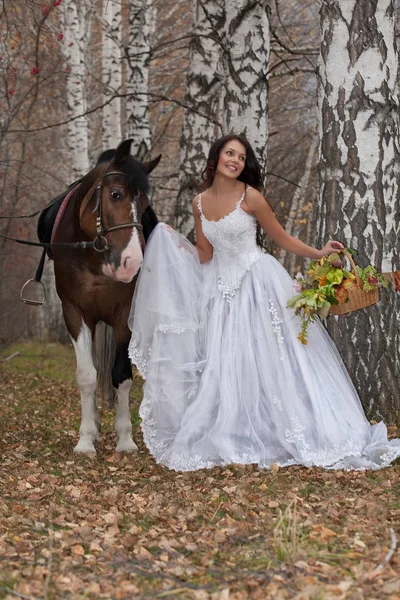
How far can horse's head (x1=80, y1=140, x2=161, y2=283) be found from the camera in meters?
6.00

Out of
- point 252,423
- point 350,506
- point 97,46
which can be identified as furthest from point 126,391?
point 97,46

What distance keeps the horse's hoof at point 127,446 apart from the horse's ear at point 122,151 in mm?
2221

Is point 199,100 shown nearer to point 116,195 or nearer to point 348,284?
point 116,195

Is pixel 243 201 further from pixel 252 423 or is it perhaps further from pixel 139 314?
pixel 252 423

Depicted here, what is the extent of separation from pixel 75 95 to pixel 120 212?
11.2m

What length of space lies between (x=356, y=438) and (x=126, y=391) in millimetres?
2011

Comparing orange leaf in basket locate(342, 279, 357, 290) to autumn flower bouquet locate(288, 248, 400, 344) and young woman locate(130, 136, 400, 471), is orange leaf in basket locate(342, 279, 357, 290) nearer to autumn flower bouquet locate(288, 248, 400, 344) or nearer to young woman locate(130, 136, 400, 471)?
autumn flower bouquet locate(288, 248, 400, 344)

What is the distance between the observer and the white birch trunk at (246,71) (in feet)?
26.9

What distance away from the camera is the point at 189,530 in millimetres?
4605

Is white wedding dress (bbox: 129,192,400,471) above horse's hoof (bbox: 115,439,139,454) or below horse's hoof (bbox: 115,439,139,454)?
above

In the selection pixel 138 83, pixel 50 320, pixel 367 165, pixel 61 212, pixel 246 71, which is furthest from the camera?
pixel 50 320

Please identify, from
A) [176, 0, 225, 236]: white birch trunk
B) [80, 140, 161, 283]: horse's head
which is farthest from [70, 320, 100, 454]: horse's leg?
[176, 0, 225, 236]: white birch trunk

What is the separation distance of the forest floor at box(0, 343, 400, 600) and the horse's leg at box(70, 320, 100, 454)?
150mm

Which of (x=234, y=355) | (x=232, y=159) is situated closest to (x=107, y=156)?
(x=232, y=159)
